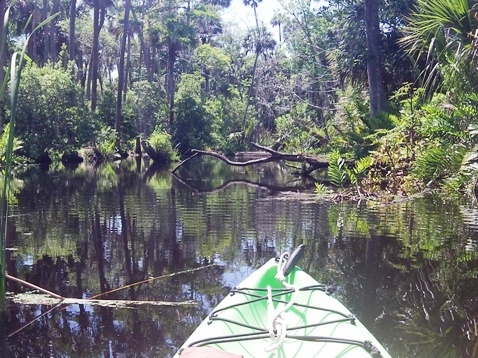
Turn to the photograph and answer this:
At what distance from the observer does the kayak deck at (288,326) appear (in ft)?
11.8

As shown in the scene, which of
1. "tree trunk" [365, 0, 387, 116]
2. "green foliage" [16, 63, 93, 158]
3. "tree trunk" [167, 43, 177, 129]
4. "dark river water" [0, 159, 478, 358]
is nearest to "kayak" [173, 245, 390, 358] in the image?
"dark river water" [0, 159, 478, 358]

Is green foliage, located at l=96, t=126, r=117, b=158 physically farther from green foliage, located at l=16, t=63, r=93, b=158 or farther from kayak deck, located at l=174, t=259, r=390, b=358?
kayak deck, located at l=174, t=259, r=390, b=358

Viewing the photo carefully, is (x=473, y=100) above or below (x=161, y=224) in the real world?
above

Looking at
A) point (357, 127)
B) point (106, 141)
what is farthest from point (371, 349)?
point (106, 141)

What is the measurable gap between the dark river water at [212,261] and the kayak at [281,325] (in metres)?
0.69

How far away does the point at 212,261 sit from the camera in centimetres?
760

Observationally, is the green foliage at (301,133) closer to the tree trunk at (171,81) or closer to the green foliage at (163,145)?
the green foliage at (163,145)

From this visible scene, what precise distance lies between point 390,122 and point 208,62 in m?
31.8

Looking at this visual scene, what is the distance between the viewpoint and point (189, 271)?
7.08 meters

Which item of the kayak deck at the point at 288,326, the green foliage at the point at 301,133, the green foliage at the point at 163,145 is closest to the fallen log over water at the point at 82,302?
the kayak deck at the point at 288,326

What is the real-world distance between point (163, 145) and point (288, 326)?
29.7 meters

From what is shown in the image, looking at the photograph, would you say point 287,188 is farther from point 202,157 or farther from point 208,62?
point 208,62

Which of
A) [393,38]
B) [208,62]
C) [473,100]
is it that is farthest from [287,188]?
[208,62]

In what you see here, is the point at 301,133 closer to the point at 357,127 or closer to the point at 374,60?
the point at 357,127
